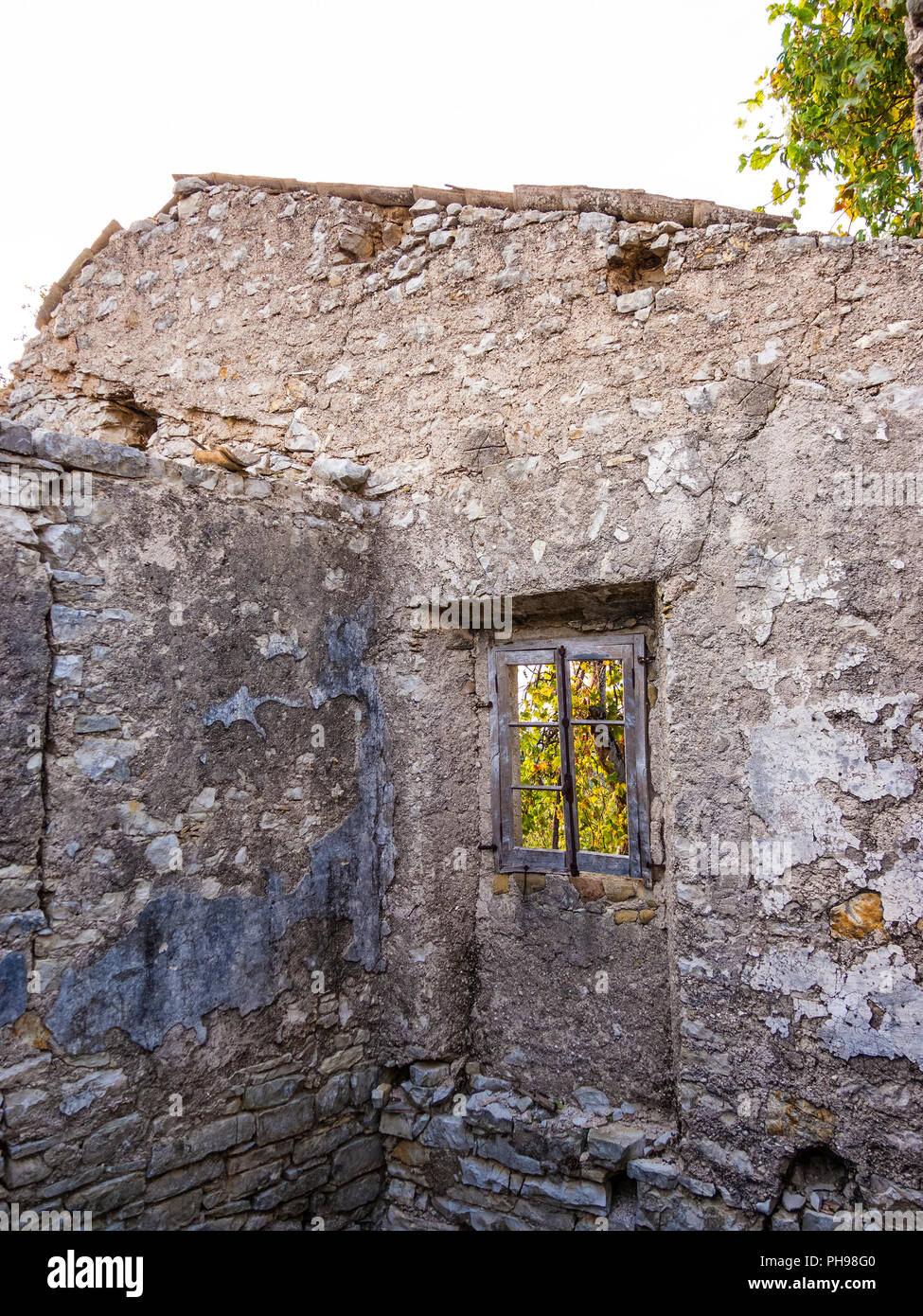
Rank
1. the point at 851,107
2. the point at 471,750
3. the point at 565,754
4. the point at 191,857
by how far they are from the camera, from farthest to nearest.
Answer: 1. the point at 851,107
2. the point at 471,750
3. the point at 565,754
4. the point at 191,857

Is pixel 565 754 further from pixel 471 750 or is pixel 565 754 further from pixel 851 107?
pixel 851 107

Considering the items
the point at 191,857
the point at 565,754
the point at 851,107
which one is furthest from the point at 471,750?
the point at 851,107

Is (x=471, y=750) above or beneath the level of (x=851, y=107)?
beneath

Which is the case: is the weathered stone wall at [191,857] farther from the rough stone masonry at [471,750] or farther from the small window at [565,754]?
the small window at [565,754]

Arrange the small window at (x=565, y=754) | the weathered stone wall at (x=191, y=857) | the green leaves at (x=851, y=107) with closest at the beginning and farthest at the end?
the weathered stone wall at (x=191, y=857) → the small window at (x=565, y=754) → the green leaves at (x=851, y=107)

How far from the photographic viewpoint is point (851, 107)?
187 inches

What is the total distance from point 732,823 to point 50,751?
2094mm

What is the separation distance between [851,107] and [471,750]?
4.34 meters

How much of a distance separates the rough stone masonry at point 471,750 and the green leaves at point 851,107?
272 cm

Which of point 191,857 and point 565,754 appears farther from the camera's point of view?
point 565,754

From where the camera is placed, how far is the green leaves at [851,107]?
4531mm

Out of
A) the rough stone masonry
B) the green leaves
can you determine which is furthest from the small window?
the green leaves

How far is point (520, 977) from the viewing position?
325 cm

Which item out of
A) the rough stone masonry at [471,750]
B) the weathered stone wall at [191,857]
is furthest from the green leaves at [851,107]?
the weathered stone wall at [191,857]
